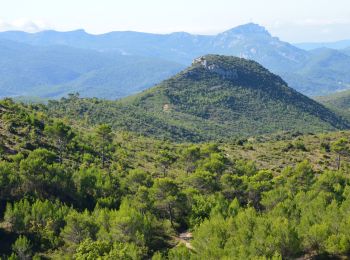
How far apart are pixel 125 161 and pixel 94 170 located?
18.3 m

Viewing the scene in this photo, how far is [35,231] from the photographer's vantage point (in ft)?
182

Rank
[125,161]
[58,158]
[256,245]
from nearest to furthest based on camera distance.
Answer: [256,245] < [58,158] < [125,161]

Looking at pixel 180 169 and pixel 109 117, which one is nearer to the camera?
pixel 180 169

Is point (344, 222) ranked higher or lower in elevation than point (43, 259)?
higher

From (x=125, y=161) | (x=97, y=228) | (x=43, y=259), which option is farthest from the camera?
(x=125, y=161)

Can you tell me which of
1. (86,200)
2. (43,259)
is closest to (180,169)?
(86,200)

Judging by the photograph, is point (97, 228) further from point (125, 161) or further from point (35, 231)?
point (125, 161)

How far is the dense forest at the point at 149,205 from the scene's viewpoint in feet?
165

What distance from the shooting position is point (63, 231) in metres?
54.4

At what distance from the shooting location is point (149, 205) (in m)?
66.2

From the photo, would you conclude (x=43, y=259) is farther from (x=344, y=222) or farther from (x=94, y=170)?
(x=344, y=222)

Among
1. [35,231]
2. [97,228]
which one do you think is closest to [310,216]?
[97,228]

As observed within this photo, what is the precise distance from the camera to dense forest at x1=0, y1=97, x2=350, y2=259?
165 feet

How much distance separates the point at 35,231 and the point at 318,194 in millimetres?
45030
